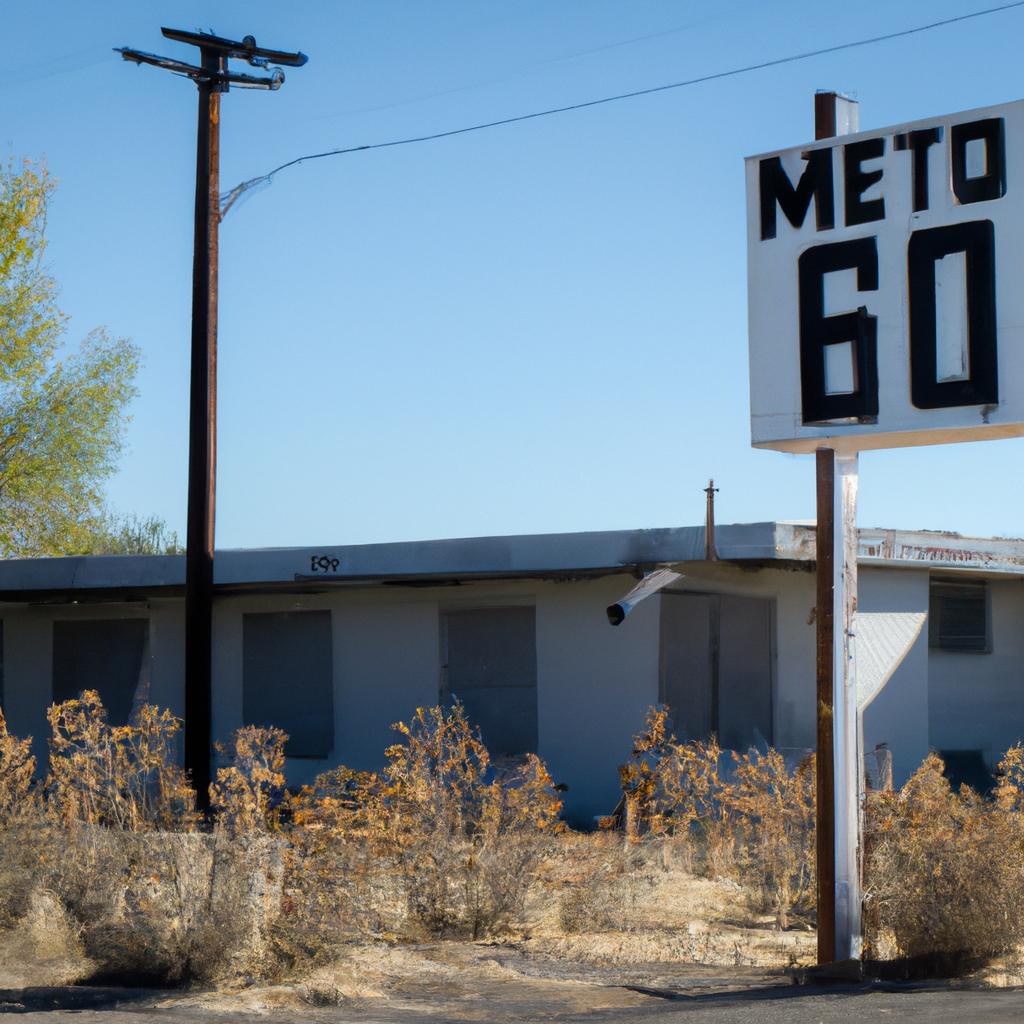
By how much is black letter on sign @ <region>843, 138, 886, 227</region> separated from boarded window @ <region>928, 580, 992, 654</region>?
358 inches

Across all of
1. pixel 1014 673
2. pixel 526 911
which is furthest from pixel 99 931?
pixel 1014 673

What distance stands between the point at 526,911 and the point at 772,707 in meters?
6.29

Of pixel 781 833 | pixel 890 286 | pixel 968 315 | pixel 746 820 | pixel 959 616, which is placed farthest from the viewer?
pixel 959 616

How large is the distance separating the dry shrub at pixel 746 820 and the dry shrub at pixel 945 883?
1.67 metres

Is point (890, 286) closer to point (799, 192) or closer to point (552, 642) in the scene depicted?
point (799, 192)

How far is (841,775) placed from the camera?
8.39m

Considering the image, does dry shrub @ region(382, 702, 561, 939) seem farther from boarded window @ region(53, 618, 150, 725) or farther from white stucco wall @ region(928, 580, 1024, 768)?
boarded window @ region(53, 618, 150, 725)

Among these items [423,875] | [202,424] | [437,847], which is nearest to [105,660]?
[202,424]

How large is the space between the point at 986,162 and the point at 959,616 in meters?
9.85

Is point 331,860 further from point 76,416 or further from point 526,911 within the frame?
point 76,416

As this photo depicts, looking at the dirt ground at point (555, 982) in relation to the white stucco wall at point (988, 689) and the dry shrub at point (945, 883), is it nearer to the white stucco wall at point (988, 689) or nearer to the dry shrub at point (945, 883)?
the dry shrub at point (945, 883)

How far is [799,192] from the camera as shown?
874 centimetres

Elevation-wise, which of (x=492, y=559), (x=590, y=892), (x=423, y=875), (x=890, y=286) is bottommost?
(x=590, y=892)

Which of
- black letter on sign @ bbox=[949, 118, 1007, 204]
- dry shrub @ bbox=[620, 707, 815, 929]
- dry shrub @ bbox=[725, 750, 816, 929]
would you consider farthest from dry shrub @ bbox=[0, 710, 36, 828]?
black letter on sign @ bbox=[949, 118, 1007, 204]
